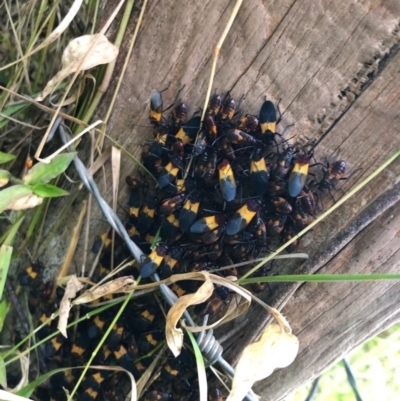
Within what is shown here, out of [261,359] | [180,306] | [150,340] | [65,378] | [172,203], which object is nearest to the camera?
[261,359]

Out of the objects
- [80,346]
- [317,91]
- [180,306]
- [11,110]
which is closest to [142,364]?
[80,346]

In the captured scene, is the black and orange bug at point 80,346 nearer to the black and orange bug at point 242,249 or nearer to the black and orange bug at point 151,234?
the black and orange bug at point 151,234

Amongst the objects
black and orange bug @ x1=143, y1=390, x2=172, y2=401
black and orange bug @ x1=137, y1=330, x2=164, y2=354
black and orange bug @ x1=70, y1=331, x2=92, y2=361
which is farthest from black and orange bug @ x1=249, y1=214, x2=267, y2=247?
black and orange bug @ x1=70, y1=331, x2=92, y2=361

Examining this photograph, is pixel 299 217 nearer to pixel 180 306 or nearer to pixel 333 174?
pixel 333 174

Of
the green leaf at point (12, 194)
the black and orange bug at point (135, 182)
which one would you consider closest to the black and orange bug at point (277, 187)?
the black and orange bug at point (135, 182)

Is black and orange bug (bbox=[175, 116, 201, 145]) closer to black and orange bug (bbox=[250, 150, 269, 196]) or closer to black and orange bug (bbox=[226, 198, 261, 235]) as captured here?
black and orange bug (bbox=[250, 150, 269, 196])
